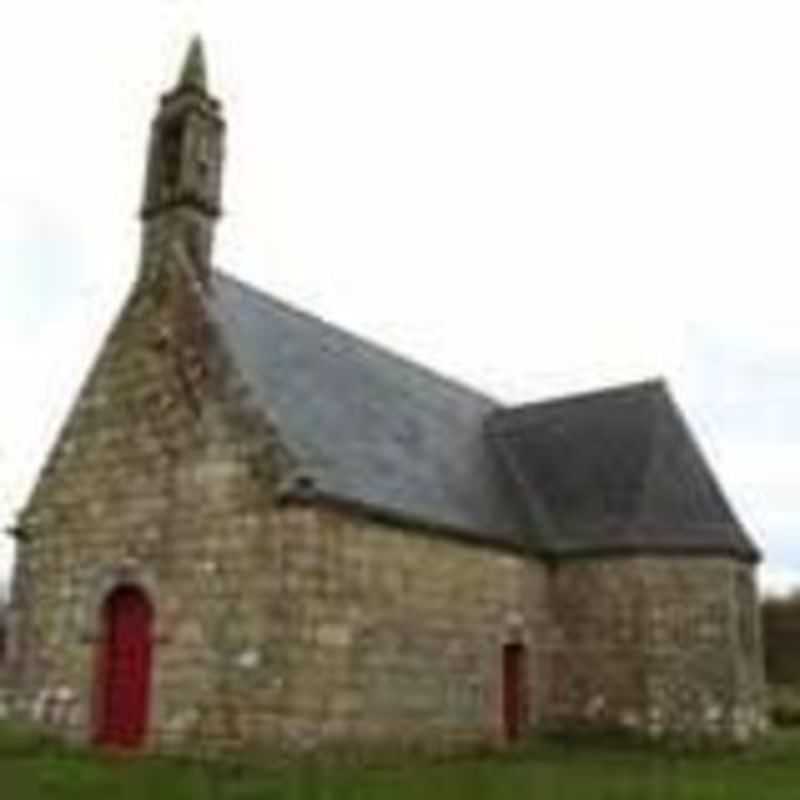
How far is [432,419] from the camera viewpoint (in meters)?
20.9

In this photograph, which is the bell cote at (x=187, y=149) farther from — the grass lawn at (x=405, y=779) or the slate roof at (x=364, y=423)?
the grass lawn at (x=405, y=779)

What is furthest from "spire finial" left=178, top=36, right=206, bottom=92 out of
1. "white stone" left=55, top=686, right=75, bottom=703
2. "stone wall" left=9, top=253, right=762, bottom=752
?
"white stone" left=55, top=686, right=75, bottom=703

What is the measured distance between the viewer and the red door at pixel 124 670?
53.0ft

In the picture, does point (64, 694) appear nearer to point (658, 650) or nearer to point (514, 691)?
point (514, 691)

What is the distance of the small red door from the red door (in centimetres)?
590

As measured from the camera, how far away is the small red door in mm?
18875

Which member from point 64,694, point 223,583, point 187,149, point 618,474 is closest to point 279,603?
point 223,583

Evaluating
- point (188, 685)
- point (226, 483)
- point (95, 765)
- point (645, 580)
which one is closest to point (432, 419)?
point (645, 580)

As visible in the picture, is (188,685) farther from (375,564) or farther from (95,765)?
(375,564)

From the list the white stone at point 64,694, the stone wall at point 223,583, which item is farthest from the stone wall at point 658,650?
the white stone at point 64,694

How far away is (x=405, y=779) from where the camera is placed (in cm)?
1320

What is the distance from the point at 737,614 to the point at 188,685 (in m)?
9.65

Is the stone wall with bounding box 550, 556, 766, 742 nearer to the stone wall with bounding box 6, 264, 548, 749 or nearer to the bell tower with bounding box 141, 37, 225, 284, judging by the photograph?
the stone wall with bounding box 6, 264, 548, 749

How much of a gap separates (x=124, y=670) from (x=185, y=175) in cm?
738
